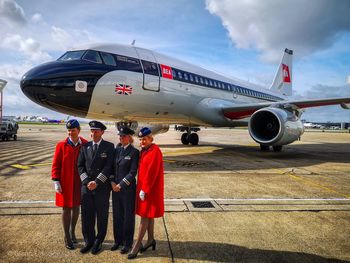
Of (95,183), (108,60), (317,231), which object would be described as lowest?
(317,231)

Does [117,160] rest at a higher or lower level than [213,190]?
higher

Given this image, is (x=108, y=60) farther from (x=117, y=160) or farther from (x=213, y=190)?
(x=117, y=160)

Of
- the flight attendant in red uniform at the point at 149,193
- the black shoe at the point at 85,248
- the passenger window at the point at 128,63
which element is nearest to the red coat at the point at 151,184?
the flight attendant in red uniform at the point at 149,193

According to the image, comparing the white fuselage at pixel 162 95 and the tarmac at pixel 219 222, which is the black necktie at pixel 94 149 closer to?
the tarmac at pixel 219 222

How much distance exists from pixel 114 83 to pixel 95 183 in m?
5.79

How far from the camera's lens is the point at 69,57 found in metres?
8.77

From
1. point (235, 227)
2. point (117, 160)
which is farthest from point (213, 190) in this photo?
point (117, 160)

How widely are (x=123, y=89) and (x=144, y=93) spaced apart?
92 cm

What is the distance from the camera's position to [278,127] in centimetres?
1216

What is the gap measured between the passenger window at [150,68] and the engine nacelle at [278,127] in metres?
4.63

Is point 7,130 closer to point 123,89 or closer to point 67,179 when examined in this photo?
point 123,89

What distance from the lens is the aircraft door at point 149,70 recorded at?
9.85 meters

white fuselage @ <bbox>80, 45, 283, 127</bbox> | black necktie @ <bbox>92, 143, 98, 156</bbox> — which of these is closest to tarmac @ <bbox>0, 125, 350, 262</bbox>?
black necktie @ <bbox>92, 143, 98, 156</bbox>

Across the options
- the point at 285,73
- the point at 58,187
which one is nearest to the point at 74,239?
the point at 58,187
